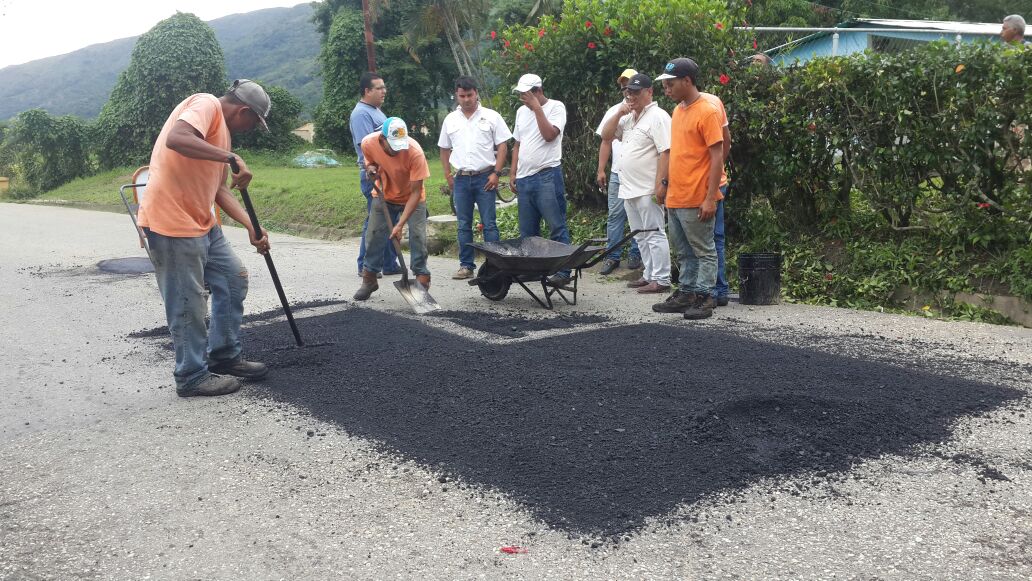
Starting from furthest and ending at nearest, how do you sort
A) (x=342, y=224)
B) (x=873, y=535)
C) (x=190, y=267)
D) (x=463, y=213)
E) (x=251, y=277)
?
1. (x=342, y=224)
2. (x=251, y=277)
3. (x=463, y=213)
4. (x=190, y=267)
5. (x=873, y=535)

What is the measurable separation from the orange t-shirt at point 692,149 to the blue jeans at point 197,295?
328cm

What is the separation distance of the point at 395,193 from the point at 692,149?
2577mm

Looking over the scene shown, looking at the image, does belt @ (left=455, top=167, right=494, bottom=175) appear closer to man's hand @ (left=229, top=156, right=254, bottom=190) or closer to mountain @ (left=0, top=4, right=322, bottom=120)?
man's hand @ (left=229, top=156, right=254, bottom=190)

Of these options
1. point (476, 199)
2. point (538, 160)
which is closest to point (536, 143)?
point (538, 160)

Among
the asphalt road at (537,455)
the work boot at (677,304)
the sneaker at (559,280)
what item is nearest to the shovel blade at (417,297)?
the asphalt road at (537,455)

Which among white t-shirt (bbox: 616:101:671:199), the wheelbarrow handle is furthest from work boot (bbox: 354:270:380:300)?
white t-shirt (bbox: 616:101:671:199)

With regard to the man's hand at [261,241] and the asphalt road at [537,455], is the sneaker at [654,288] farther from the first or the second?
the man's hand at [261,241]

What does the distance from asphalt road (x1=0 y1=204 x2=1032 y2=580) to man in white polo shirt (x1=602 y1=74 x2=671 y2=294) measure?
50.0 inches

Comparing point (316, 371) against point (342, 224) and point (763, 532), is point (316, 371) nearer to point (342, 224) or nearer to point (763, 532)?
point (763, 532)

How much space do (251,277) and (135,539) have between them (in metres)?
6.07

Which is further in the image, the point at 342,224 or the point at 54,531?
the point at 342,224

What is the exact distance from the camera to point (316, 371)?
5.02m

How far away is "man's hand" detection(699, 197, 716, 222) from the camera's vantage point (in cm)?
614

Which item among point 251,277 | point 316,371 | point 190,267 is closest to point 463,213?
point 251,277
